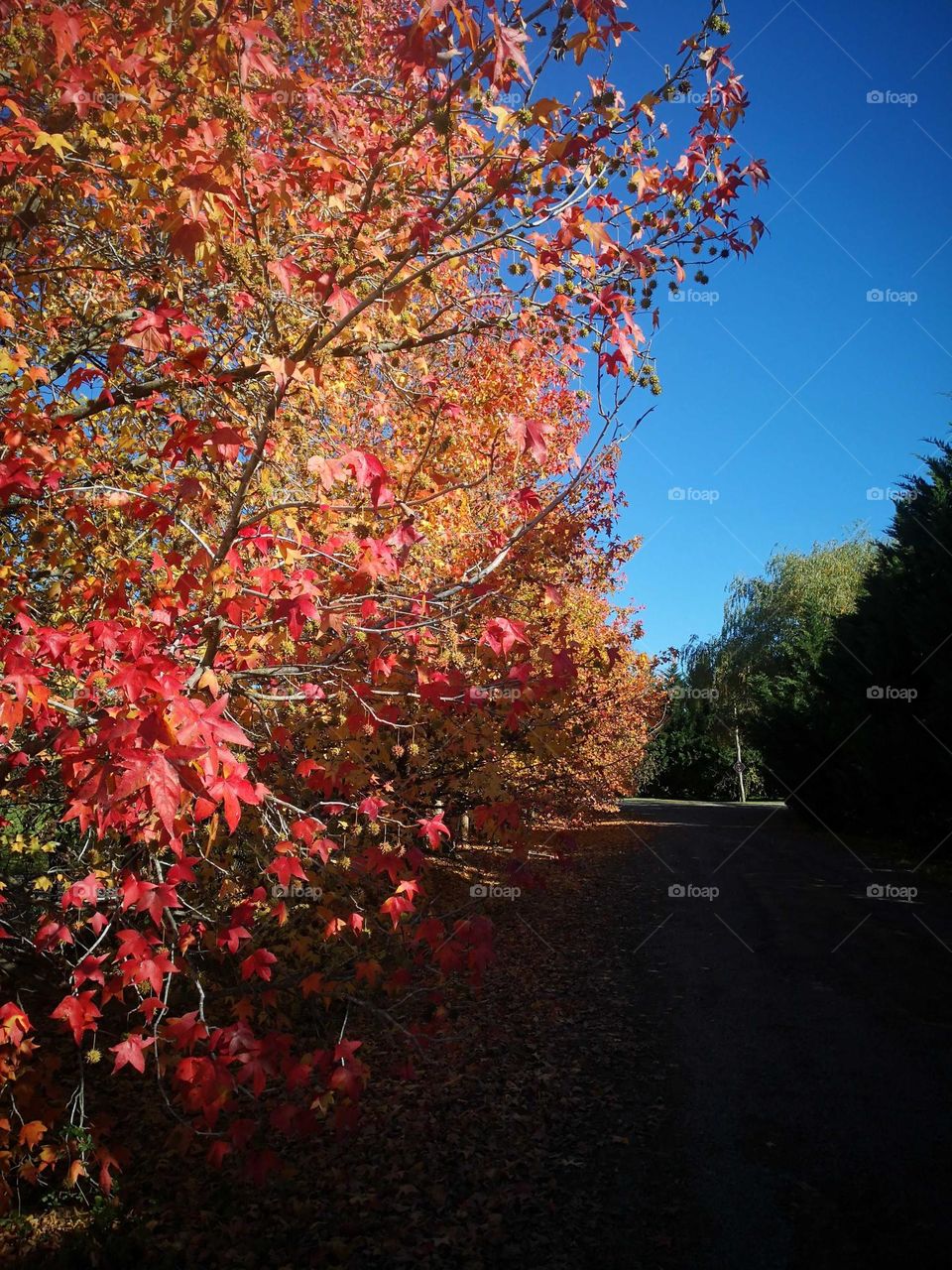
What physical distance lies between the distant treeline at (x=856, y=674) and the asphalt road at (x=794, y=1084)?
445 centimetres

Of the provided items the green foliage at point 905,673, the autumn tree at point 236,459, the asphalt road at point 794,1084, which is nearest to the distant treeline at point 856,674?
the green foliage at point 905,673

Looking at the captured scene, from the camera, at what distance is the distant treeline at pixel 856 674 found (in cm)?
1598

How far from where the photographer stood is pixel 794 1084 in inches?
256

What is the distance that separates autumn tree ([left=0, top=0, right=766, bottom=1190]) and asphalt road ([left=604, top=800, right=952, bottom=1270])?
6.80 feet

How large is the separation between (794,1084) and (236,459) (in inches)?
261

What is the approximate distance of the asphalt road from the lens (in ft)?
15.4

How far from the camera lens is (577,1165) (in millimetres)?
5621

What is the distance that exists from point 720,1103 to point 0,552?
7038 mm

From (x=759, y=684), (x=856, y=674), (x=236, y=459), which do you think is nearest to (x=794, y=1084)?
(x=236, y=459)

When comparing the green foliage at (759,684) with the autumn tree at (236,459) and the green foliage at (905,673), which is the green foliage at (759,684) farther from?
the autumn tree at (236,459)

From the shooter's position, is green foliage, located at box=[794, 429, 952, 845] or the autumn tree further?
green foliage, located at box=[794, 429, 952, 845]

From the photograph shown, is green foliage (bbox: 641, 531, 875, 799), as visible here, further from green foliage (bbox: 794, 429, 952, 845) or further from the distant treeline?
green foliage (bbox: 794, 429, 952, 845)

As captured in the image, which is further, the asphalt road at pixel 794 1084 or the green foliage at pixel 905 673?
the green foliage at pixel 905 673

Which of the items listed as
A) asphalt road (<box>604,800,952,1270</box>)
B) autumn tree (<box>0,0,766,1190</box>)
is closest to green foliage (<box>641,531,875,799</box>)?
asphalt road (<box>604,800,952,1270</box>)
